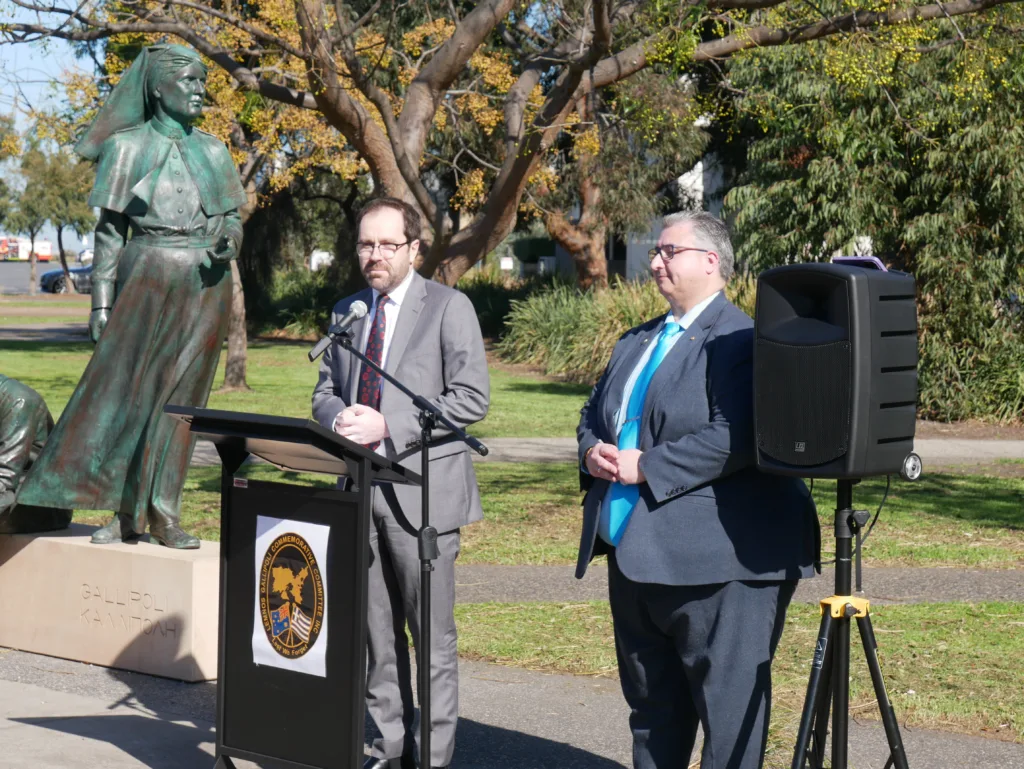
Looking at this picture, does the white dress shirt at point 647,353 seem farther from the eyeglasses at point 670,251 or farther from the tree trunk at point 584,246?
the tree trunk at point 584,246

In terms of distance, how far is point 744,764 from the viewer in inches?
158

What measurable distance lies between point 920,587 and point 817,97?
34.0 feet

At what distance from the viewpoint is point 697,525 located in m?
4.04

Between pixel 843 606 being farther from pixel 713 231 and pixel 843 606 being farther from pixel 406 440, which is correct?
pixel 406 440

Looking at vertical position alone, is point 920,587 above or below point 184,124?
below

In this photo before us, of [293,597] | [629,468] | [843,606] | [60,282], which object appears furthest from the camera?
[60,282]

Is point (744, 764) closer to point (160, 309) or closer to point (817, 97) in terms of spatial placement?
point (160, 309)

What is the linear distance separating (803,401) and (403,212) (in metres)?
1.71

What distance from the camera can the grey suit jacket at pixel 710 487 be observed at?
3984 mm

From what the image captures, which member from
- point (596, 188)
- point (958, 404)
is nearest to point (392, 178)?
point (958, 404)

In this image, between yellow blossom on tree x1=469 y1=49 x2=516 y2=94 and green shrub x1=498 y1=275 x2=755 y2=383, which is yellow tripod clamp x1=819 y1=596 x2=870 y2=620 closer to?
yellow blossom on tree x1=469 y1=49 x2=516 y2=94

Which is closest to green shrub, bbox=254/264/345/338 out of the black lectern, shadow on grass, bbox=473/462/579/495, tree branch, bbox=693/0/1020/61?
shadow on grass, bbox=473/462/579/495

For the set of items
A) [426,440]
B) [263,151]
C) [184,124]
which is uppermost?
[263,151]

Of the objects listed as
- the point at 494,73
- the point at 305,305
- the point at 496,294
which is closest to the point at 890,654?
the point at 494,73
